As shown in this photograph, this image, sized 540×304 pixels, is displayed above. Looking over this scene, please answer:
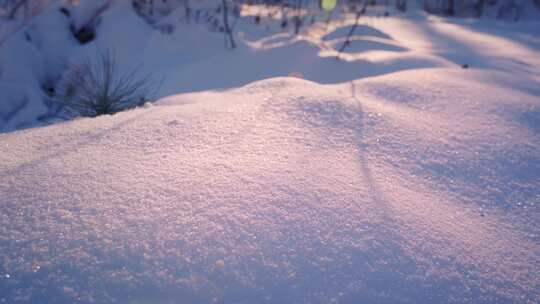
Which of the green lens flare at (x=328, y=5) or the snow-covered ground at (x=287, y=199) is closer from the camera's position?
the snow-covered ground at (x=287, y=199)

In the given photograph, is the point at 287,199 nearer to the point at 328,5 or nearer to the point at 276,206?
the point at 276,206

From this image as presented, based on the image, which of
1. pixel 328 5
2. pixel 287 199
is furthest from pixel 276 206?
pixel 328 5

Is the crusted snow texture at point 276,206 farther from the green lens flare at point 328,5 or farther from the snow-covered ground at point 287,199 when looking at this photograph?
the green lens flare at point 328,5

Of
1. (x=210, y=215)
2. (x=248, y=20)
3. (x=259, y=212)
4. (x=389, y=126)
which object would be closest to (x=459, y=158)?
(x=389, y=126)

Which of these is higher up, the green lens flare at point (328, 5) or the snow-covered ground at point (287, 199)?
the green lens flare at point (328, 5)

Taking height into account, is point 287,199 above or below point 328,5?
below

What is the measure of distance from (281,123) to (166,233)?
2.18ft

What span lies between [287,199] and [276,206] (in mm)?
43

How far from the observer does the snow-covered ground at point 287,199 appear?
0.78 metres

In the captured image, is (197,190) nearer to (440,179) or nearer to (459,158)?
(440,179)

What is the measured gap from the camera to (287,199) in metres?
0.99

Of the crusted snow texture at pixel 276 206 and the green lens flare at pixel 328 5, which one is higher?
the green lens flare at pixel 328 5

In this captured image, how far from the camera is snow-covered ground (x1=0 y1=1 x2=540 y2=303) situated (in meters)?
0.78

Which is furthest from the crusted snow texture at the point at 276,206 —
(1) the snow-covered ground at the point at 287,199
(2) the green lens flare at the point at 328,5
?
(2) the green lens flare at the point at 328,5
